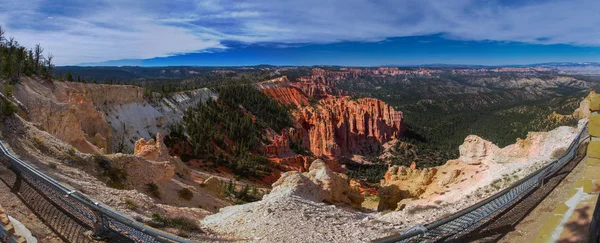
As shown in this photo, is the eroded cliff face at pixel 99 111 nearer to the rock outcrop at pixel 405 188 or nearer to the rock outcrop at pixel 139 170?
the rock outcrop at pixel 139 170

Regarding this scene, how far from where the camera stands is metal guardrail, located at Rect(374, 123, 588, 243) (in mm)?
4805

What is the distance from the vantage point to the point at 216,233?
7461 millimetres

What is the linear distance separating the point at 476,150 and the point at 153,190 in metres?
15.3

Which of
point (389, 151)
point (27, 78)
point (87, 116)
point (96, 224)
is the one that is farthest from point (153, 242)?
point (389, 151)

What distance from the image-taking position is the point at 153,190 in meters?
13.4

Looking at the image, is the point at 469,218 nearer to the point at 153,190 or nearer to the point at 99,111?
the point at 153,190

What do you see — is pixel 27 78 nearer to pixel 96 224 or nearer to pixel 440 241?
pixel 96 224

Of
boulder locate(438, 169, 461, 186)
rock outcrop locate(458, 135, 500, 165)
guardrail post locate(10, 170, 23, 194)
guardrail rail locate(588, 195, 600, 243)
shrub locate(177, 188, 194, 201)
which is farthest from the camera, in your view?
rock outcrop locate(458, 135, 500, 165)

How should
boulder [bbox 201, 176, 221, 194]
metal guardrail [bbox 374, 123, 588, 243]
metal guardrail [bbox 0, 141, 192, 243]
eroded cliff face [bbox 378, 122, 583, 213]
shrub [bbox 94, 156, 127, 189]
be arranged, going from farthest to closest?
boulder [bbox 201, 176, 221, 194] < shrub [bbox 94, 156, 127, 189] < eroded cliff face [bbox 378, 122, 583, 213] < metal guardrail [bbox 0, 141, 192, 243] < metal guardrail [bbox 374, 123, 588, 243]

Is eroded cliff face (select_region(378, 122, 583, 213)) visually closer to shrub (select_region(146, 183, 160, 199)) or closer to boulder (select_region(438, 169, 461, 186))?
boulder (select_region(438, 169, 461, 186))

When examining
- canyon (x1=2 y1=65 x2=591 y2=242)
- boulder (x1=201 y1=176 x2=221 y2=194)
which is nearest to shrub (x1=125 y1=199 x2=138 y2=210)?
canyon (x1=2 y1=65 x2=591 y2=242)

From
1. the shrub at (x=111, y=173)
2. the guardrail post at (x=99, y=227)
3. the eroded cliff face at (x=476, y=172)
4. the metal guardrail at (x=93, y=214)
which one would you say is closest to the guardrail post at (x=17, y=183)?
the metal guardrail at (x=93, y=214)

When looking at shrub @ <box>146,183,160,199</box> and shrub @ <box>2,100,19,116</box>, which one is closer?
shrub @ <box>2,100,19,116</box>

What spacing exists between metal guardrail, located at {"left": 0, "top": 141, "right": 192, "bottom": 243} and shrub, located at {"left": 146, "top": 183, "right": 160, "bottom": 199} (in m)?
6.33
